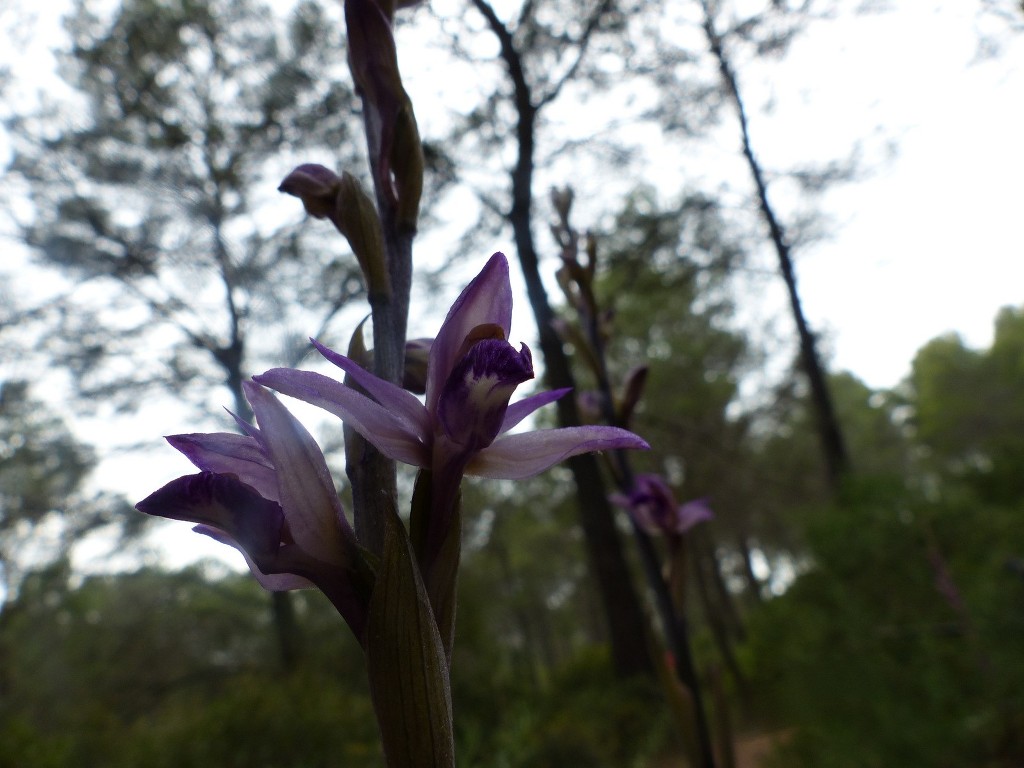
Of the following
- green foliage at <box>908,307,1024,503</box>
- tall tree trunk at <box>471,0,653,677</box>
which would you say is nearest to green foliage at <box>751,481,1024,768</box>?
tall tree trunk at <box>471,0,653,677</box>

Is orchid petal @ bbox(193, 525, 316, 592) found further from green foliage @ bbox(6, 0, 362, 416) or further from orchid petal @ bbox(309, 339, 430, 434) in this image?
green foliage @ bbox(6, 0, 362, 416)

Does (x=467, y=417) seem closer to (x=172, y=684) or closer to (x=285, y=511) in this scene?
(x=285, y=511)

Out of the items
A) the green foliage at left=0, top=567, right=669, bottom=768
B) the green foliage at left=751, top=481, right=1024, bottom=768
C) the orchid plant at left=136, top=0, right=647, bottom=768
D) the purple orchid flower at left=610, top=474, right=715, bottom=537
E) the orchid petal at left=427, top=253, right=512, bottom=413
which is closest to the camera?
the orchid plant at left=136, top=0, right=647, bottom=768

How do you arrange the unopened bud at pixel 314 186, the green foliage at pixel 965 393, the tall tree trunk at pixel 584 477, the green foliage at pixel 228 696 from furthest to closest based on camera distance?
the green foliage at pixel 965 393
the tall tree trunk at pixel 584 477
the green foliage at pixel 228 696
the unopened bud at pixel 314 186

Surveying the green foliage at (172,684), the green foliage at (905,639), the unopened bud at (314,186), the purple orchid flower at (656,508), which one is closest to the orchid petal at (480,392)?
the unopened bud at (314,186)

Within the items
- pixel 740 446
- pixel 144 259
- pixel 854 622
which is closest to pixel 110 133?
pixel 144 259

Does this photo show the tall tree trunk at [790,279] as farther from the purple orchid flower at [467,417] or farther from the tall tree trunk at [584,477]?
the purple orchid flower at [467,417]
